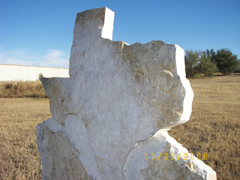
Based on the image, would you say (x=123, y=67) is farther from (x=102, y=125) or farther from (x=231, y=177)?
(x=231, y=177)

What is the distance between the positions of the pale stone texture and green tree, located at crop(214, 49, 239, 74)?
31.3m

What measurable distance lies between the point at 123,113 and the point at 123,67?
41 centimetres

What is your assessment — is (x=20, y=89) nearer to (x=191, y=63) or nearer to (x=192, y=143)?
(x=192, y=143)

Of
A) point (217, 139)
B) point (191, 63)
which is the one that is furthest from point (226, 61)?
point (217, 139)

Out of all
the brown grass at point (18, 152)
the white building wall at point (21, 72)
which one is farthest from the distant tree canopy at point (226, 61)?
the brown grass at point (18, 152)

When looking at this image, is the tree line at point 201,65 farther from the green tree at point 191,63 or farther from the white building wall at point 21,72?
the white building wall at point 21,72

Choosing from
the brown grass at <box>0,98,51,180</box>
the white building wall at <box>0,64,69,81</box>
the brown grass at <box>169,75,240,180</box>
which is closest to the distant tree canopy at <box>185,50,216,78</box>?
the white building wall at <box>0,64,69,81</box>

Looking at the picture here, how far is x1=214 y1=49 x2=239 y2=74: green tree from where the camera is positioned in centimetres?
2891

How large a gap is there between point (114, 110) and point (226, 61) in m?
31.9

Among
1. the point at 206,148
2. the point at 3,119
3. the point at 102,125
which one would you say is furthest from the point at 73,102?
the point at 3,119

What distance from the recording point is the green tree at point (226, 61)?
28.9m

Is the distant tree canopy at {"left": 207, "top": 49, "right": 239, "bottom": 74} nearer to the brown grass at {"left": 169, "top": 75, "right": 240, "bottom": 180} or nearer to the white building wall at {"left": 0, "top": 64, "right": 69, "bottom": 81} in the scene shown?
the white building wall at {"left": 0, "top": 64, "right": 69, "bottom": 81}

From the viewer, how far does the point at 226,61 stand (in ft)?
96.8

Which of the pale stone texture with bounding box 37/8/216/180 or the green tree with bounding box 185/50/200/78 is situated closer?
the pale stone texture with bounding box 37/8/216/180
